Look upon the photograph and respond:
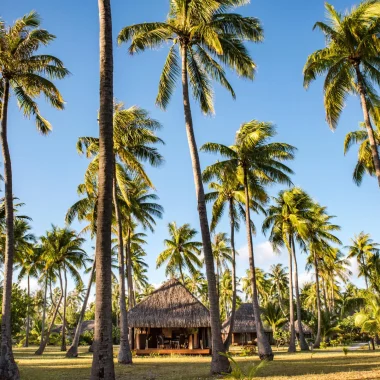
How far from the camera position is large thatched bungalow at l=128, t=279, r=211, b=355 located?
89.8ft

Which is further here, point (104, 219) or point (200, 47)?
point (200, 47)

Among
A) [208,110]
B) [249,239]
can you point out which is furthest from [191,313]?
[208,110]

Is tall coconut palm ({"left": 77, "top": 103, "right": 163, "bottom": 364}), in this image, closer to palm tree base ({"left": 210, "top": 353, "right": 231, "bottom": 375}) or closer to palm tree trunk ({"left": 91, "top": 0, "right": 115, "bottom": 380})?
palm tree base ({"left": 210, "top": 353, "right": 231, "bottom": 375})

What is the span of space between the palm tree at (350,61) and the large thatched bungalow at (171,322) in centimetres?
1632

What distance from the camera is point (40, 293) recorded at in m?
68.1

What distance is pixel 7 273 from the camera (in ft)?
45.6

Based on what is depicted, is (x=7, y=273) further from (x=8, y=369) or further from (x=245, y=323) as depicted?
(x=245, y=323)

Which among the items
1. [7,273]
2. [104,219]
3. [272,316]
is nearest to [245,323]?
[272,316]

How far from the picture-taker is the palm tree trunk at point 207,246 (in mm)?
13159

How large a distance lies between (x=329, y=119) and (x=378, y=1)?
463 centimetres

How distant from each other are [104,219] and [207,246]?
257 inches

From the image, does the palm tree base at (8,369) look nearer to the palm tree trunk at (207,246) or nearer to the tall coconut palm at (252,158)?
the palm tree trunk at (207,246)

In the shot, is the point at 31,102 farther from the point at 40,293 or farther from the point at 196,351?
the point at 40,293

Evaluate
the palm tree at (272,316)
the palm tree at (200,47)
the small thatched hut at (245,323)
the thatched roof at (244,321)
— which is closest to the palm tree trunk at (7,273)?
the palm tree at (200,47)
